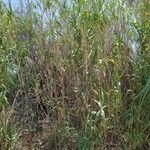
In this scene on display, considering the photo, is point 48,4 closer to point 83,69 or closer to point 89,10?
point 89,10

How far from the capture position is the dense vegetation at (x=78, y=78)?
3770mm

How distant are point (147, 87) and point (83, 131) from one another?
0.58 metres

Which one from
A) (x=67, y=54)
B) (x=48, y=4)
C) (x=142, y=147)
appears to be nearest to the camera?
(x=142, y=147)

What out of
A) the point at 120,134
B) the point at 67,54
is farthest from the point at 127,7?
the point at 120,134

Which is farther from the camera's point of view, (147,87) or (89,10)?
(89,10)

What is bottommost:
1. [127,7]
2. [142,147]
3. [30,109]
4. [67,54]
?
[142,147]

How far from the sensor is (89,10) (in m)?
4.38

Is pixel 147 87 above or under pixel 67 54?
under

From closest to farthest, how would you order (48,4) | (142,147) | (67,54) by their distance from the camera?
(142,147), (67,54), (48,4)

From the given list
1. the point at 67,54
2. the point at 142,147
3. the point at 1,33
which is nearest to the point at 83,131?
the point at 142,147

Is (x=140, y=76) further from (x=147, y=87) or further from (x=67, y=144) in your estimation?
(x=67, y=144)

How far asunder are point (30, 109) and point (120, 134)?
923mm

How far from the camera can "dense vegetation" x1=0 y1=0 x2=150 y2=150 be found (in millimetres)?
3770

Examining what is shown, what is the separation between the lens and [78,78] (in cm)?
392
